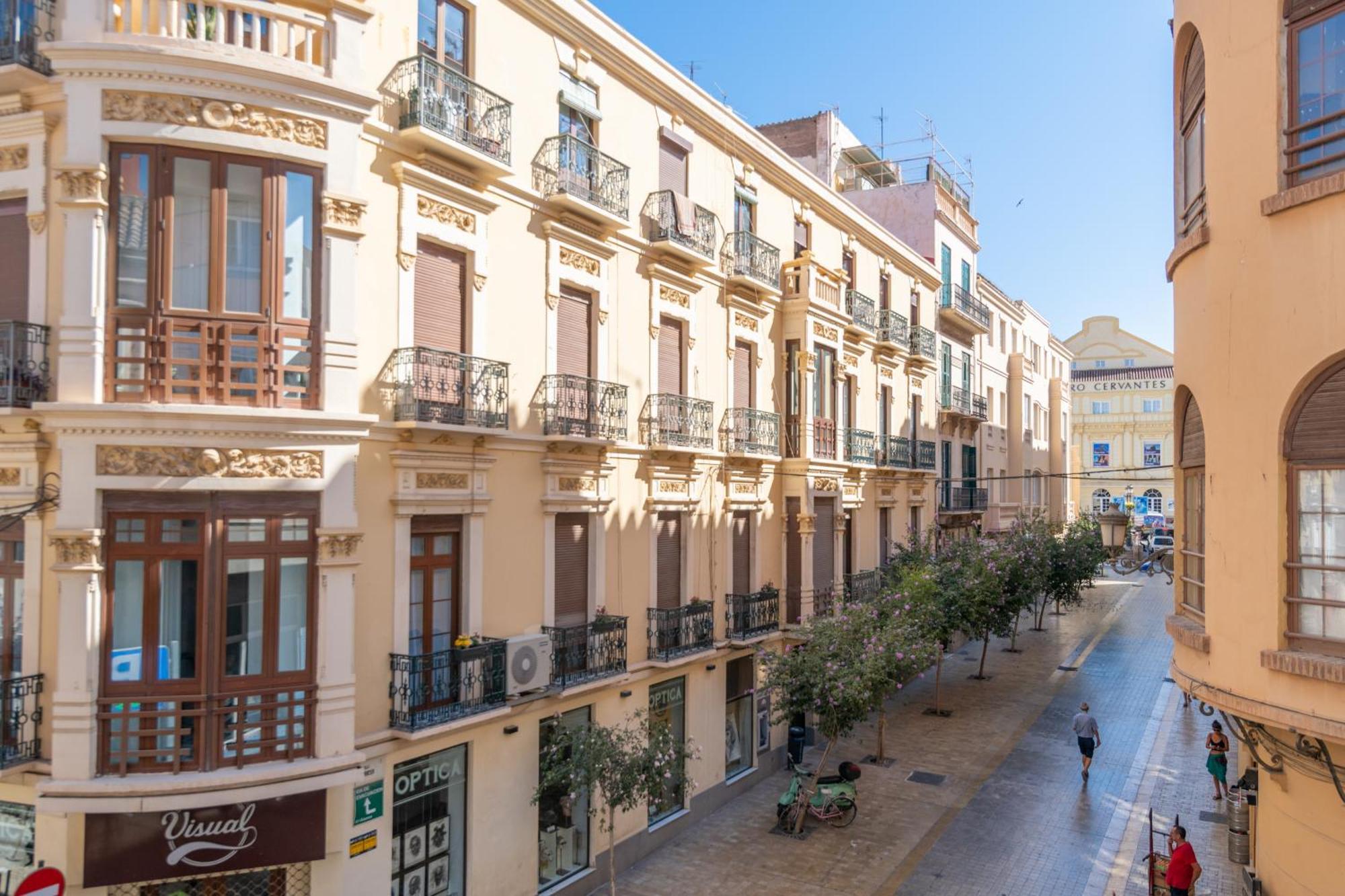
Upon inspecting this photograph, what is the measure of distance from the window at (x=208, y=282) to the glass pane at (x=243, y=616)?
6.26ft

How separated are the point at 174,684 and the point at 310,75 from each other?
703 centimetres

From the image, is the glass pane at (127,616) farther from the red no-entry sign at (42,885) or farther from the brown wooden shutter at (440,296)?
the brown wooden shutter at (440,296)

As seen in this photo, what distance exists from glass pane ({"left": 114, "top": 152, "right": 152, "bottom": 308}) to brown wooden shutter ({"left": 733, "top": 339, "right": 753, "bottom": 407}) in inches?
498

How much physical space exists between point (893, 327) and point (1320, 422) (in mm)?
19449

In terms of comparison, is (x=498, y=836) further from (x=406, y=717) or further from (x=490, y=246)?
(x=490, y=246)

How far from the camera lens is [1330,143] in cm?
848

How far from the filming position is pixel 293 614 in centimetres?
1047

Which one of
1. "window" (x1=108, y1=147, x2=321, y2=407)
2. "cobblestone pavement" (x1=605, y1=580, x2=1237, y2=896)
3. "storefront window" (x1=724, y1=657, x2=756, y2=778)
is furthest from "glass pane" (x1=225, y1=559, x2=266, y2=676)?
"storefront window" (x1=724, y1=657, x2=756, y2=778)

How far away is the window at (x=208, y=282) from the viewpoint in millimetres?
9836

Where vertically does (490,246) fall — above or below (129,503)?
above

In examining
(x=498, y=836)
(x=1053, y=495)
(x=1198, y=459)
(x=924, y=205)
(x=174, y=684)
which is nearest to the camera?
(x=174, y=684)

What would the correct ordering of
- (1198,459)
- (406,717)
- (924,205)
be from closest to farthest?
1. (1198,459)
2. (406,717)
3. (924,205)

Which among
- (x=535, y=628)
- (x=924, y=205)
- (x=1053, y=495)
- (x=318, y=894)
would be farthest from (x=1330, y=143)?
(x=1053, y=495)

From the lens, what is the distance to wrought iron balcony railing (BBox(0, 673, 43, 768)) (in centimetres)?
956
